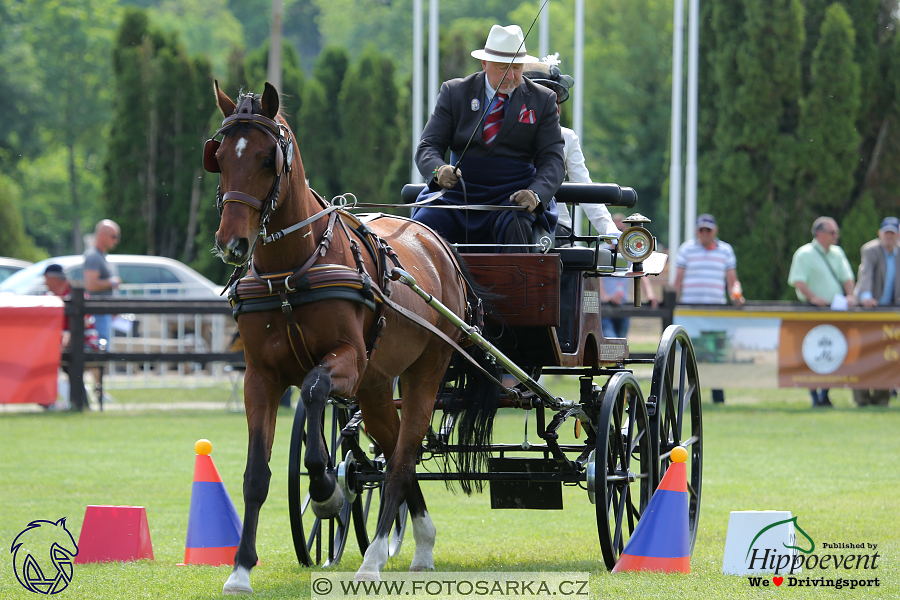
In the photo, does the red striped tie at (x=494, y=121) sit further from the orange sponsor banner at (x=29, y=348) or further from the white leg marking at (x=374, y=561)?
the orange sponsor banner at (x=29, y=348)

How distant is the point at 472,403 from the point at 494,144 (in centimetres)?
143

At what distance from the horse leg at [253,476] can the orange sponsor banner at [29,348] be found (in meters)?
9.10

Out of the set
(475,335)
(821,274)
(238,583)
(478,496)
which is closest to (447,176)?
(475,335)

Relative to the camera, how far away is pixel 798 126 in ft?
86.2

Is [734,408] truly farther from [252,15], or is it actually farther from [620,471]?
[252,15]

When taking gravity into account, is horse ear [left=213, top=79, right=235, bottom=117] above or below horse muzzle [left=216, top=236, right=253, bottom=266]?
above

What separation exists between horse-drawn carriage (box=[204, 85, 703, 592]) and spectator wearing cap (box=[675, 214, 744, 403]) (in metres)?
7.74

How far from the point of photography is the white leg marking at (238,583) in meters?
5.05

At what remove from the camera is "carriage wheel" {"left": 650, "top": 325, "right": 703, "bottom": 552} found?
6.79 m

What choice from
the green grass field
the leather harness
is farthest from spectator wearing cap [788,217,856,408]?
the leather harness

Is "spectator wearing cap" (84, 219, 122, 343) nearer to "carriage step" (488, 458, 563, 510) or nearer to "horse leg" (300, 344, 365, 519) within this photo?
"carriage step" (488, 458, 563, 510)

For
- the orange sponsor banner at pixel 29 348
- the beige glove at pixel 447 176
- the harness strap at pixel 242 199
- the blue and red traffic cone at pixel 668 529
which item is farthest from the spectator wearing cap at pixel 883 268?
the harness strap at pixel 242 199

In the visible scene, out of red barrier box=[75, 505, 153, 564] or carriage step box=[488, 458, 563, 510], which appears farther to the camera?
carriage step box=[488, 458, 563, 510]

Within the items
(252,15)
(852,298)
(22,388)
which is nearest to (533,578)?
(22,388)
